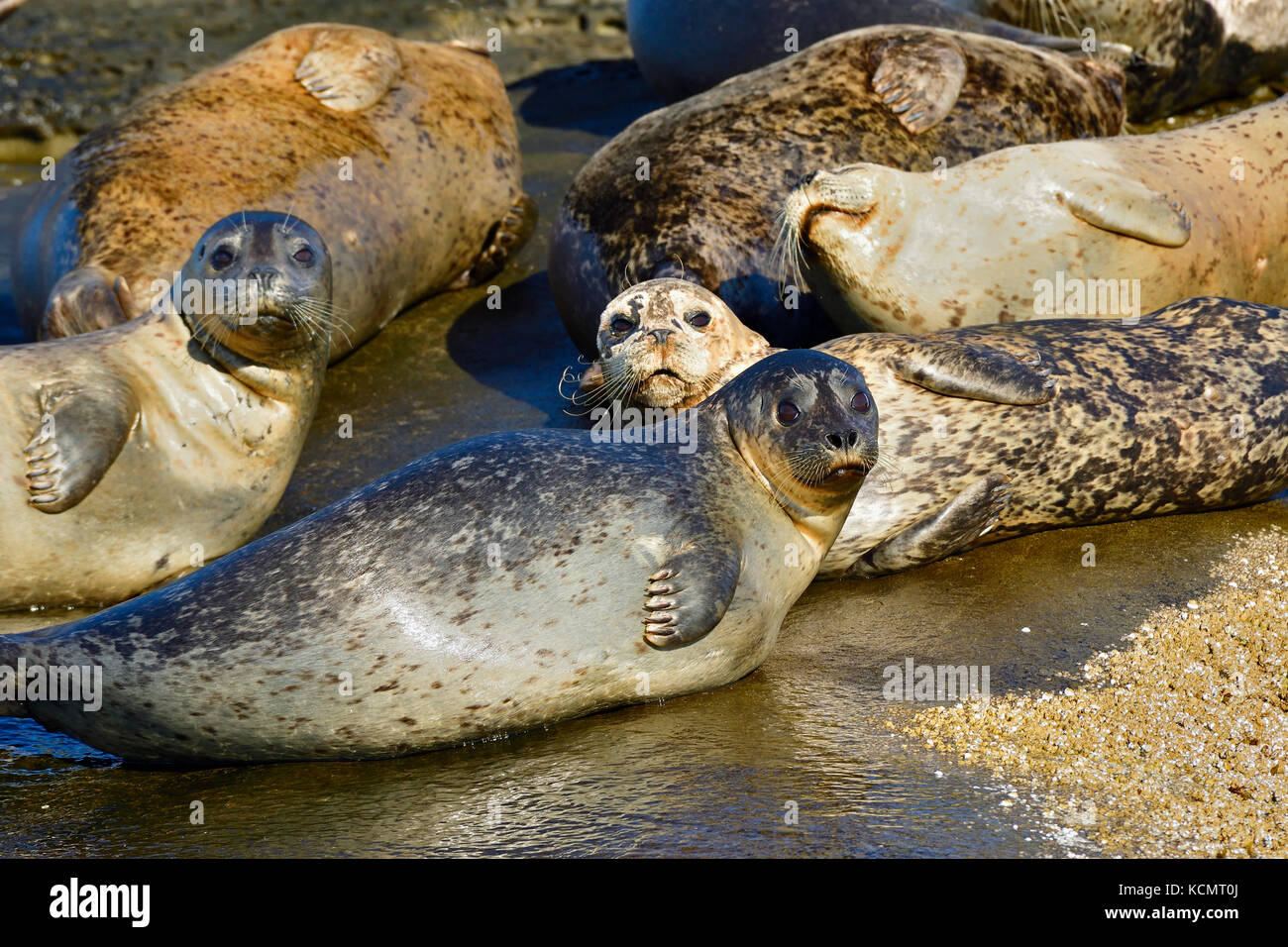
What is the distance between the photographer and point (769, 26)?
7824 millimetres

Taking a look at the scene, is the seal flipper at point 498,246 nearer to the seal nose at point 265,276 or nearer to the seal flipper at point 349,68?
the seal flipper at point 349,68

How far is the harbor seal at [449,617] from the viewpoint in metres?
3.47

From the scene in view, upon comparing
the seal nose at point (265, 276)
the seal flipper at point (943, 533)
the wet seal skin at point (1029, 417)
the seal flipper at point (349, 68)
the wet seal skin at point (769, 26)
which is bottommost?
the seal flipper at point (943, 533)

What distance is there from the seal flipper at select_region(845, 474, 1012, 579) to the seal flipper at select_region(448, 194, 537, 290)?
3.50 metres

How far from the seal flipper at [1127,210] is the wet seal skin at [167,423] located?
2704 mm

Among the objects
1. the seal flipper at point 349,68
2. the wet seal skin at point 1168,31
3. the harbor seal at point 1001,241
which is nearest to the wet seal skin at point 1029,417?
→ the harbor seal at point 1001,241

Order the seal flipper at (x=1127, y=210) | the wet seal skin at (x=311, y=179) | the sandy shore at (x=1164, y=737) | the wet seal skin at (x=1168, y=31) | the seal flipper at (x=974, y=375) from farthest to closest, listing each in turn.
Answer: the wet seal skin at (x=1168, y=31), the wet seal skin at (x=311, y=179), the seal flipper at (x=1127, y=210), the seal flipper at (x=974, y=375), the sandy shore at (x=1164, y=737)

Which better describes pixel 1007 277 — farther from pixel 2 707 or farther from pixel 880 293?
pixel 2 707

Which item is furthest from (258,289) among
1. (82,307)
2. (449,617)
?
(449,617)

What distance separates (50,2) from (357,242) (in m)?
6.59

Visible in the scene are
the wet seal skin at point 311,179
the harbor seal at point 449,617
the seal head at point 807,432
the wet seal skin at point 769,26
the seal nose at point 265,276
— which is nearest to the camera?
the harbor seal at point 449,617

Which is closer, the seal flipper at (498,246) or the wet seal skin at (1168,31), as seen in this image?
the seal flipper at (498,246)

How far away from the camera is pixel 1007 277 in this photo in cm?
540

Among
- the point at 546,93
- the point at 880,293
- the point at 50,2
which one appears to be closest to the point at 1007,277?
the point at 880,293
